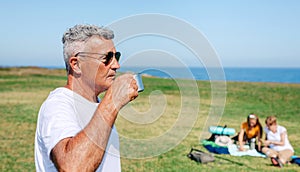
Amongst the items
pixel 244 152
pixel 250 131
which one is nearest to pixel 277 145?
pixel 244 152

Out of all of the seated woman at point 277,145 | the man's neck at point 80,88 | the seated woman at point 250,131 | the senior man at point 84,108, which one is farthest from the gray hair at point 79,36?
the seated woman at point 250,131

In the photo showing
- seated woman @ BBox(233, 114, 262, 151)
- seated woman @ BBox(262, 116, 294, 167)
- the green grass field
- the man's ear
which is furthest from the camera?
seated woman @ BBox(233, 114, 262, 151)

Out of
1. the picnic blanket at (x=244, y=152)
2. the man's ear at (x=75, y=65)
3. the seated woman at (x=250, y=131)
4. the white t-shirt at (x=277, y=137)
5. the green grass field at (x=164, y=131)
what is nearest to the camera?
the man's ear at (x=75, y=65)

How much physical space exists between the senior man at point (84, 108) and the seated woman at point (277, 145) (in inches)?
332

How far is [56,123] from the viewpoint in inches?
70.6

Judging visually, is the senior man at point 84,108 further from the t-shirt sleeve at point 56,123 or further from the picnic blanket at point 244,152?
the picnic blanket at point 244,152

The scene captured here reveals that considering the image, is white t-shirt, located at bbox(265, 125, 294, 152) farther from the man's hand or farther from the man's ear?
the man's hand

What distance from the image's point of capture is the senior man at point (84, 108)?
66.2 inches

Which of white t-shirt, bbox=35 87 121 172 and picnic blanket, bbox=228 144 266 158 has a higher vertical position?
white t-shirt, bbox=35 87 121 172

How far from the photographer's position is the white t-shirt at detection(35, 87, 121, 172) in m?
1.76

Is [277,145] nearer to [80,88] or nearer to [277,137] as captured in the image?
[277,137]

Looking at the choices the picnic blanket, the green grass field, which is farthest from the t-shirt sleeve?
the picnic blanket

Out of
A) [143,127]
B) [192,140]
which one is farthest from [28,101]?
[192,140]

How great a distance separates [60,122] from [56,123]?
0.02m
